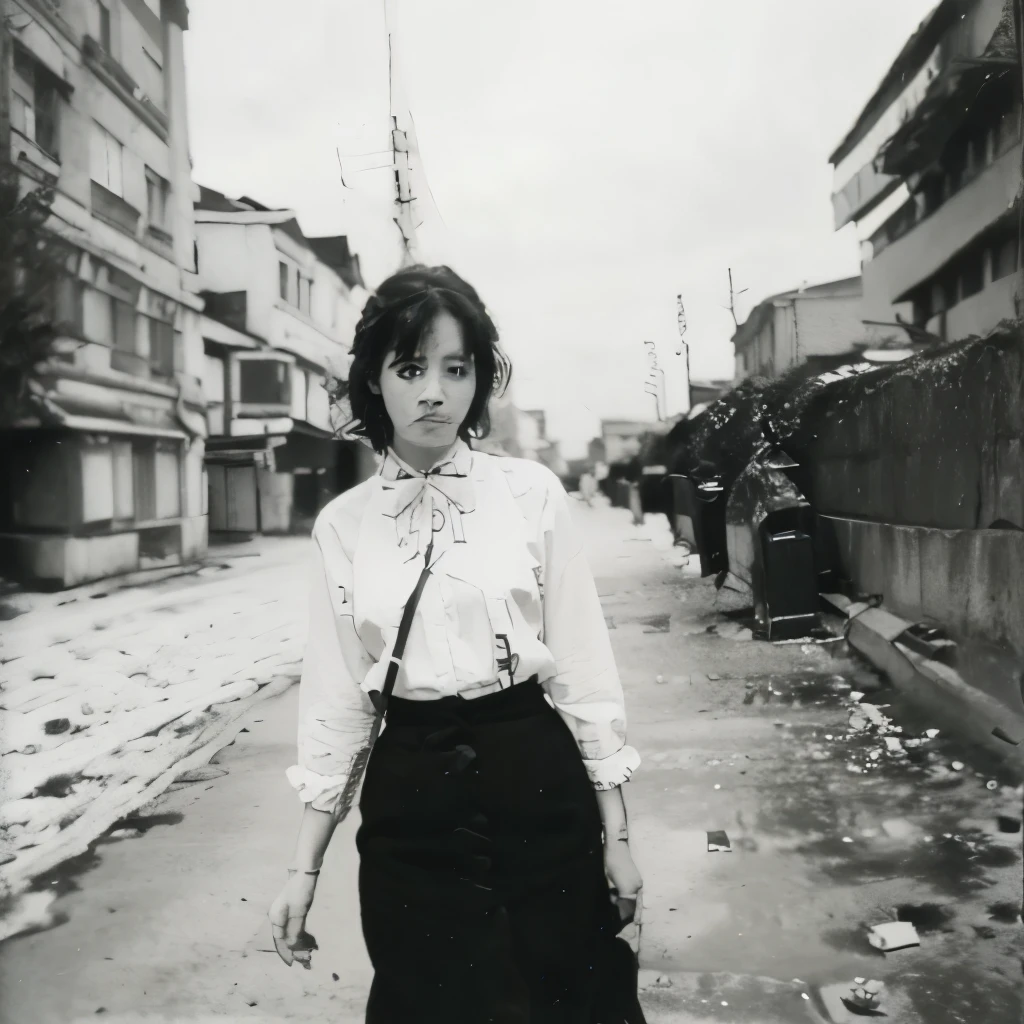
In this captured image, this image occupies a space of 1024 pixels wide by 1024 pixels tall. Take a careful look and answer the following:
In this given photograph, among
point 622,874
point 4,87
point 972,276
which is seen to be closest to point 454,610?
point 622,874

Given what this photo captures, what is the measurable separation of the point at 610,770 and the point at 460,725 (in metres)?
0.30

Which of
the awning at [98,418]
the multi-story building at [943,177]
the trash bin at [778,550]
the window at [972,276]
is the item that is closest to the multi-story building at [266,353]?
the awning at [98,418]

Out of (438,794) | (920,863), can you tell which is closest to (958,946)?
(920,863)

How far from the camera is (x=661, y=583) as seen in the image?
2.63m

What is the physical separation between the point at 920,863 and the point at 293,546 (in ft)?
5.51

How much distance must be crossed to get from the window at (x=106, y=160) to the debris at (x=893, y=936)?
8.44 feet

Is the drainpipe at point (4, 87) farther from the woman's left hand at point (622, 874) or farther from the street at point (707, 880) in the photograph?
the woman's left hand at point (622, 874)

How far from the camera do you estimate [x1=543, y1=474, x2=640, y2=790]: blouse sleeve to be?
1.62 metres

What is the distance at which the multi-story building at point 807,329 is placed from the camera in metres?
2.38

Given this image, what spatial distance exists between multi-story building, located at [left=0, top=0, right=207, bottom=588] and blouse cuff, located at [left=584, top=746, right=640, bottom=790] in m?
1.31

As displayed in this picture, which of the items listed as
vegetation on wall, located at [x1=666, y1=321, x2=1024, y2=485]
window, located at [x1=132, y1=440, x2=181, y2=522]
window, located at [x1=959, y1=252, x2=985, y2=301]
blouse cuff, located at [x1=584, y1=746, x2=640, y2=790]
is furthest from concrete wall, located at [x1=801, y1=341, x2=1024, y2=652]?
window, located at [x1=132, y1=440, x2=181, y2=522]

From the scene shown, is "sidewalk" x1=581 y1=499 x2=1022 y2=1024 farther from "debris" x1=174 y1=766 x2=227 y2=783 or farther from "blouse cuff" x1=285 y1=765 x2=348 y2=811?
"debris" x1=174 y1=766 x2=227 y2=783

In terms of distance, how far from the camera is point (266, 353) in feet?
8.00

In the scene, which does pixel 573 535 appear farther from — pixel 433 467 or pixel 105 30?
pixel 105 30
